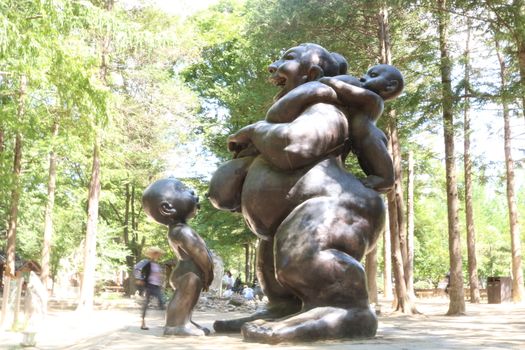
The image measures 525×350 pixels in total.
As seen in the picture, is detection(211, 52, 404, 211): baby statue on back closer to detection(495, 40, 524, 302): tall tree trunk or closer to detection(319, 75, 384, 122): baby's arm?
detection(319, 75, 384, 122): baby's arm

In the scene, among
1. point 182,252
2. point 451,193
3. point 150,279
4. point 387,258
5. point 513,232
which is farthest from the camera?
point 387,258

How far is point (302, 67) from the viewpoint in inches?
186

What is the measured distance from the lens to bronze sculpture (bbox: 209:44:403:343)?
373cm

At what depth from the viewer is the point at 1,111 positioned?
10117mm

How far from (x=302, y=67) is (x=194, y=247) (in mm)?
1780

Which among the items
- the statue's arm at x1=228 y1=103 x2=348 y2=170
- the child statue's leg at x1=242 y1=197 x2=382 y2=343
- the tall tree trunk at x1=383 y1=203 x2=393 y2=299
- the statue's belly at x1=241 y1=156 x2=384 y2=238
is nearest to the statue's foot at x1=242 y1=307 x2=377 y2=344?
the child statue's leg at x1=242 y1=197 x2=382 y2=343

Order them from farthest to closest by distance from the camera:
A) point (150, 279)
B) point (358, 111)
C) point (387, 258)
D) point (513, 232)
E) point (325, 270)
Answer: point (387, 258)
point (513, 232)
point (150, 279)
point (358, 111)
point (325, 270)

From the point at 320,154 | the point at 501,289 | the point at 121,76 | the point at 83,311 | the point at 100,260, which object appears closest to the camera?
the point at 320,154

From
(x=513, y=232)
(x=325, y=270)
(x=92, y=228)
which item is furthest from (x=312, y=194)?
(x=513, y=232)

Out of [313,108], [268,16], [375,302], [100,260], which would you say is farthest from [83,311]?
[313,108]

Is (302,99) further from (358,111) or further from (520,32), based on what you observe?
(520,32)

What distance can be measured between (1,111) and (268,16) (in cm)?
912

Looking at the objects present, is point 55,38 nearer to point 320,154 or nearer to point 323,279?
point 320,154

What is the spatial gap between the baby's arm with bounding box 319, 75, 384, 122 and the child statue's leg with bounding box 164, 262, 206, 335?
1.94 m
